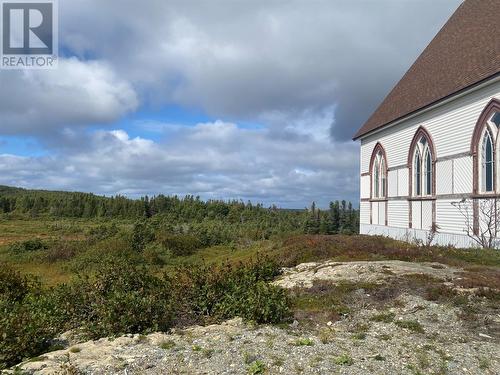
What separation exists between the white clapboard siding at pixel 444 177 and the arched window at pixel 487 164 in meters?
1.85

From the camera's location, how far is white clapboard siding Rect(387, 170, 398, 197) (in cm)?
2480

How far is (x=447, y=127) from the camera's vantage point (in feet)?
63.0

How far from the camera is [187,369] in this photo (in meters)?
5.46

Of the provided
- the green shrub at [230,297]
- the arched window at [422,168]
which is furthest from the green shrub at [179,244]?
the green shrub at [230,297]

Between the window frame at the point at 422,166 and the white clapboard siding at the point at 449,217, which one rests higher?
the window frame at the point at 422,166

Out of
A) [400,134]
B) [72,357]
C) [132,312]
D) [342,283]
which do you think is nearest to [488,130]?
[400,134]

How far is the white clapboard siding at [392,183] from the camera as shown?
81.4ft

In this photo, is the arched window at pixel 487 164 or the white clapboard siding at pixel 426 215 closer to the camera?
the arched window at pixel 487 164

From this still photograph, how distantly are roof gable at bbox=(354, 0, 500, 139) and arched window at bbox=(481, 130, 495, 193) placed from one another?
2.17 meters

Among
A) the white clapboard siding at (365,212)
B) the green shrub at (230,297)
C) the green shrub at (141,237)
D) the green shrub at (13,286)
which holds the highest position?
the white clapboard siding at (365,212)

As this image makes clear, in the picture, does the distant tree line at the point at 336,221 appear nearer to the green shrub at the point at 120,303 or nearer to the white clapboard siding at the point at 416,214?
the white clapboard siding at the point at 416,214

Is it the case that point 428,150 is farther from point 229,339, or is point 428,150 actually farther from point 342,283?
point 229,339

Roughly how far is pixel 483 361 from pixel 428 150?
1701 centimetres

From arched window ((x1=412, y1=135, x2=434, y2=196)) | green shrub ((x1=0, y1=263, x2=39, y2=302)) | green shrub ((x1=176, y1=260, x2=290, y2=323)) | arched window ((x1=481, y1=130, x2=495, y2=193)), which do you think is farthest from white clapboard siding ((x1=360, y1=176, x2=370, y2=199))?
green shrub ((x1=0, y1=263, x2=39, y2=302))
